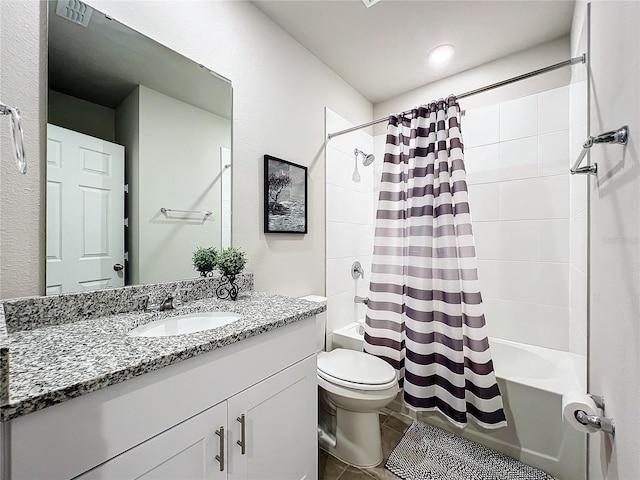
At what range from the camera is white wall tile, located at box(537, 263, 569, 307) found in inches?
75.2

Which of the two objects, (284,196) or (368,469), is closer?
(368,469)

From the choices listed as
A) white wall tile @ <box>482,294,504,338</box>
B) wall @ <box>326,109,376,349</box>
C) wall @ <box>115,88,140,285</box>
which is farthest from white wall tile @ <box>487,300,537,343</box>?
wall @ <box>115,88,140,285</box>

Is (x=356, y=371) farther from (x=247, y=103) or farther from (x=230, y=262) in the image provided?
(x=247, y=103)

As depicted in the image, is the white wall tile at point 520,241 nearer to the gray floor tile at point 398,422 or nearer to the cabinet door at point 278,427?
the gray floor tile at point 398,422

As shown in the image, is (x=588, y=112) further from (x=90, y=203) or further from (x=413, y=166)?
(x=90, y=203)

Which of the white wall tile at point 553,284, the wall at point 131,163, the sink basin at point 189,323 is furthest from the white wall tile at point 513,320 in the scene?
the wall at point 131,163

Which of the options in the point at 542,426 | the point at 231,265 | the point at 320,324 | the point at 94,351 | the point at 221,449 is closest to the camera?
the point at 94,351

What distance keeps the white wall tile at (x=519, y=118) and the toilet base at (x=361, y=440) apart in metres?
2.12

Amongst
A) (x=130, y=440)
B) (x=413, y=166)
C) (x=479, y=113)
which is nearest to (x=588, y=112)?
(x=413, y=166)

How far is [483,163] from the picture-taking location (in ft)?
7.29

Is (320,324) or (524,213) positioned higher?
(524,213)

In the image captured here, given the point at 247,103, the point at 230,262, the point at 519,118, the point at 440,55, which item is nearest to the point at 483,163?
the point at 519,118

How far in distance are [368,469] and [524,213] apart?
1.94 m

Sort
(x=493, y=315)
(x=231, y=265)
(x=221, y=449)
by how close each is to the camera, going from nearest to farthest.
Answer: (x=221, y=449)
(x=231, y=265)
(x=493, y=315)
